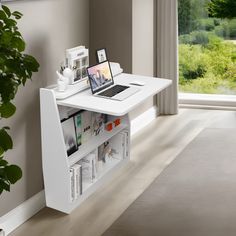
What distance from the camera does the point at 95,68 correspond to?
4.20m

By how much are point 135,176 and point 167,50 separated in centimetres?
193

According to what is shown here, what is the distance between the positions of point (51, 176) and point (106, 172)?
640 mm

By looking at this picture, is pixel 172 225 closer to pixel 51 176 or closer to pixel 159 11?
pixel 51 176

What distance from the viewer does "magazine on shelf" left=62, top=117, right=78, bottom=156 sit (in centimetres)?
402

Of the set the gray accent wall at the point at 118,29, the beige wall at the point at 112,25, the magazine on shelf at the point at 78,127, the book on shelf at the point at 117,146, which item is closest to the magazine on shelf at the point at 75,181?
the magazine on shelf at the point at 78,127

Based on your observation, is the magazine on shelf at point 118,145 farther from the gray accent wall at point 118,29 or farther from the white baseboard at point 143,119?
the white baseboard at point 143,119

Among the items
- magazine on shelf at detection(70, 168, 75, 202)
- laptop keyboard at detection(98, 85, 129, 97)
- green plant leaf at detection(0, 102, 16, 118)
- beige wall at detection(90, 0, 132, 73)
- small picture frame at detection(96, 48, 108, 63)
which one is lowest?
magazine on shelf at detection(70, 168, 75, 202)

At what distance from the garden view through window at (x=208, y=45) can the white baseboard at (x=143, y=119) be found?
66 cm

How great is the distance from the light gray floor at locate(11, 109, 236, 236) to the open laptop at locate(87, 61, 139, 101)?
0.70 m

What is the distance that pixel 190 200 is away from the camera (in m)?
4.21

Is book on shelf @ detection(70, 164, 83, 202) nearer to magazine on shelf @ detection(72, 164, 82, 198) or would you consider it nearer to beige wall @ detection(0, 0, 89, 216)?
magazine on shelf @ detection(72, 164, 82, 198)

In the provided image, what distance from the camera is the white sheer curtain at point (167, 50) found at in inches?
242

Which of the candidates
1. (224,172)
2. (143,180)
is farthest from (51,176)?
(224,172)

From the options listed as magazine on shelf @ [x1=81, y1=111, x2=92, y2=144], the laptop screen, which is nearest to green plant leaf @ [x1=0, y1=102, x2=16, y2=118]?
the laptop screen
